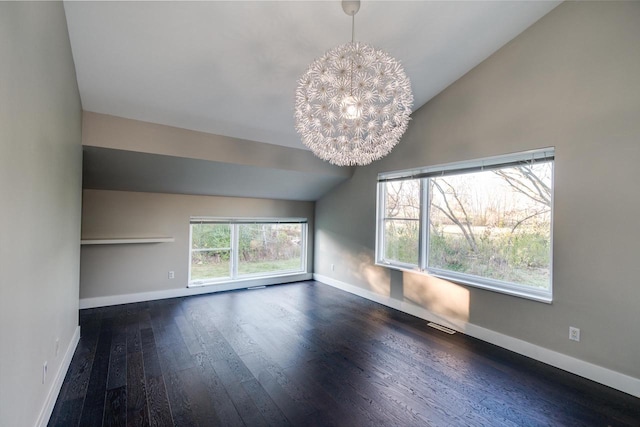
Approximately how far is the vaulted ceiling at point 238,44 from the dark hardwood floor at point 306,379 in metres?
2.40

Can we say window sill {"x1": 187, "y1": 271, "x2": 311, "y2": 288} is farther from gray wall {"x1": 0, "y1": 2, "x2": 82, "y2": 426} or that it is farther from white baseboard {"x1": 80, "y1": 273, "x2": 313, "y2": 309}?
gray wall {"x1": 0, "y1": 2, "x2": 82, "y2": 426}

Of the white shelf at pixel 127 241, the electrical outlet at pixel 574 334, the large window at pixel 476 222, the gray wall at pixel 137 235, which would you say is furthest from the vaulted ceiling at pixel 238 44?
the electrical outlet at pixel 574 334

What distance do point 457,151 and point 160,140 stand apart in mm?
3439

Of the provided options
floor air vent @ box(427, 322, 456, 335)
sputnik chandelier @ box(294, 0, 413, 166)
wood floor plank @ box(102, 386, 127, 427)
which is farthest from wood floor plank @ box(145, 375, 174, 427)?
floor air vent @ box(427, 322, 456, 335)

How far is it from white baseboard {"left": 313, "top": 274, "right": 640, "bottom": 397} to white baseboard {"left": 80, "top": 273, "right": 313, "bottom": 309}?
2.09 m

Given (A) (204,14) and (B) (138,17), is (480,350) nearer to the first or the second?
(A) (204,14)

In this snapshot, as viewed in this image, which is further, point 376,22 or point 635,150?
point 376,22

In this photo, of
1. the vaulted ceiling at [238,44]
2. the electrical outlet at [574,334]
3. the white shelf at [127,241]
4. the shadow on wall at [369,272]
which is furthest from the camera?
the shadow on wall at [369,272]

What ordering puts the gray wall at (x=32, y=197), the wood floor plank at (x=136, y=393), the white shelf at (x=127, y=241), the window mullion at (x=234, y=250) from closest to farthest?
1. the gray wall at (x=32, y=197)
2. the wood floor plank at (x=136, y=393)
3. the white shelf at (x=127, y=241)
4. the window mullion at (x=234, y=250)

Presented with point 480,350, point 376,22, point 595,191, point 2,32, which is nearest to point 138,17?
point 2,32

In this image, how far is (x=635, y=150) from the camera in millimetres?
2277

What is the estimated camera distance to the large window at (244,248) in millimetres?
4820

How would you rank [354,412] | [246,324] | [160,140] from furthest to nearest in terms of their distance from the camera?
[246,324], [160,140], [354,412]

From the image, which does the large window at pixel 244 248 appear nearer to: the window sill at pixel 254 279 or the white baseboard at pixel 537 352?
the window sill at pixel 254 279
